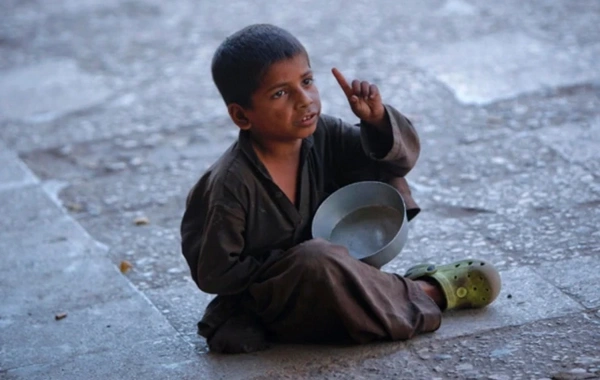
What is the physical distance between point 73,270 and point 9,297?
295mm

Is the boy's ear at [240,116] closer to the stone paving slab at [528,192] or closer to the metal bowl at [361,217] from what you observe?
the metal bowl at [361,217]

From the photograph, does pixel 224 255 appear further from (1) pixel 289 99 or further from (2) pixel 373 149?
(2) pixel 373 149

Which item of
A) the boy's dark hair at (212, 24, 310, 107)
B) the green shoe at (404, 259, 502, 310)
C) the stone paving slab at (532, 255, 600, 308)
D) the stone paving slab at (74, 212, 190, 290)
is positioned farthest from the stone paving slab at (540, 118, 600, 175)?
the boy's dark hair at (212, 24, 310, 107)

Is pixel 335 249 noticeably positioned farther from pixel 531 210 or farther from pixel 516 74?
pixel 516 74

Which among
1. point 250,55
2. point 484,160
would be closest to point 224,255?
point 250,55

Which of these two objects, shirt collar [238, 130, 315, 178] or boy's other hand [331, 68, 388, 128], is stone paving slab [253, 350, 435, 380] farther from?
boy's other hand [331, 68, 388, 128]

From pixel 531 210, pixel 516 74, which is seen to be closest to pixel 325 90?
pixel 516 74

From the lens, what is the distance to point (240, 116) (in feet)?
10.5

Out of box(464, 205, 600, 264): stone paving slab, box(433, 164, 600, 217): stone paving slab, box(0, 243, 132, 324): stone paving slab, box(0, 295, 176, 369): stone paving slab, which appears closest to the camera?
box(0, 295, 176, 369): stone paving slab

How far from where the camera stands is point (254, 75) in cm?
309

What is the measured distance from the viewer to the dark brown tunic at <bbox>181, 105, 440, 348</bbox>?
3.04 meters

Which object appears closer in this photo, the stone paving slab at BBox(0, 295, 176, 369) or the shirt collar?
the shirt collar

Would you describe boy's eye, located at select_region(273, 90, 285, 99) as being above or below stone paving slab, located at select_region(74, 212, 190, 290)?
above

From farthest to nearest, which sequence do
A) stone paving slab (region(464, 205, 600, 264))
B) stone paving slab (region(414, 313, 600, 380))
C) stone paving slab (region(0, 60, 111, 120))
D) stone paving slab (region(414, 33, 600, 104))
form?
1. stone paving slab (region(0, 60, 111, 120))
2. stone paving slab (region(414, 33, 600, 104))
3. stone paving slab (region(464, 205, 600, 264))
4. stone paving slab (region(414, 313, 600, 380))
